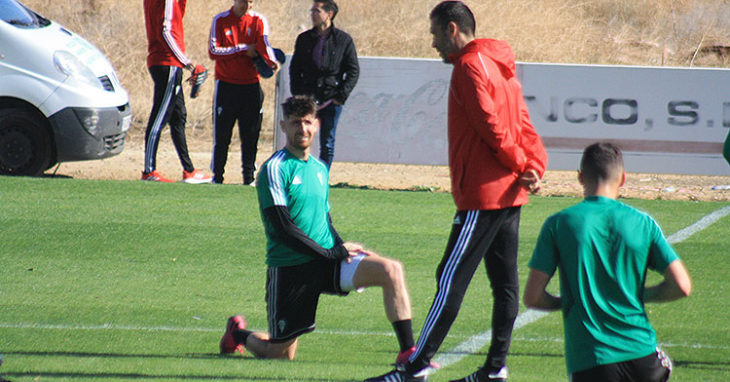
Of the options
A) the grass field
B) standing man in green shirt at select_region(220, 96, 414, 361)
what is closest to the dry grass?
the grass field

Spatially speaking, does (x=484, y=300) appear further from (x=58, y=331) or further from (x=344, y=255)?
(x=58, y=331)

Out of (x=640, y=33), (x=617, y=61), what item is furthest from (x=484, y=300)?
(x=640, y=33)

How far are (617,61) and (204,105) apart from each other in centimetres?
1079

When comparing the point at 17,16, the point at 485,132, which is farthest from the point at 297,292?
the point at 17,16

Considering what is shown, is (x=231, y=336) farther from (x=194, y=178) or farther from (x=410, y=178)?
(x=410, y=178)

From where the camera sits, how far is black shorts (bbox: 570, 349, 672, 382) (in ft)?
11.1

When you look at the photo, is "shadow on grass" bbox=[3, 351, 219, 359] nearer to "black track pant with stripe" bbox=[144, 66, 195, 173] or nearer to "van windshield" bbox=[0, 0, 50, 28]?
"black track pant with stripe" bbox=[144, 66, 195, 173]

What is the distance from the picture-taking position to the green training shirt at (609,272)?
3377mm

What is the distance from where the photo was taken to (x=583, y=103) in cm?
1368

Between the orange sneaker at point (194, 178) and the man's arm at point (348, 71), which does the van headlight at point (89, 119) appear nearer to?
the orange sneaker at point (194, 178)

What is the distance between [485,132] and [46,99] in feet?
26.4

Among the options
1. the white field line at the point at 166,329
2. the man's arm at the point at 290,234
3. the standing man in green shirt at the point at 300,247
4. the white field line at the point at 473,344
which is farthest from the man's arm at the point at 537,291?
the white field line at the point at 166,329

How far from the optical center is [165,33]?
11.3 metres

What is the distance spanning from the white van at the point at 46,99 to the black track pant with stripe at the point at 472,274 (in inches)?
306
